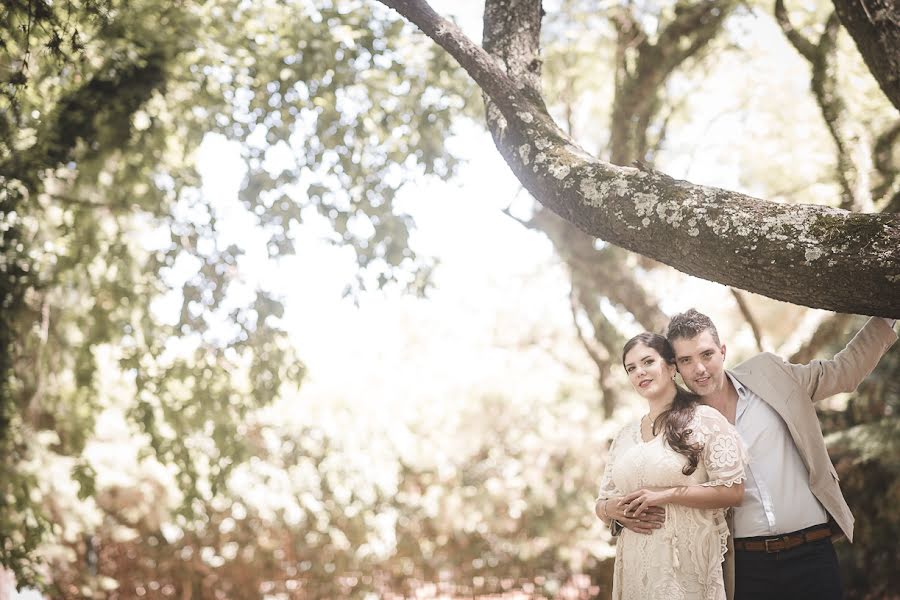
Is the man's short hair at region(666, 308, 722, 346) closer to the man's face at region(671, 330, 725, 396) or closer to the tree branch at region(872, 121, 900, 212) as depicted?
the man's face at region(671, 330, 725, 396)

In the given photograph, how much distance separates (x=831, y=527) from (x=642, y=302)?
150 inches

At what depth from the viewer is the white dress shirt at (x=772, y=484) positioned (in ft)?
8.38

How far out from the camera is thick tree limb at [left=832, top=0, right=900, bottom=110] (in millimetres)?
2967

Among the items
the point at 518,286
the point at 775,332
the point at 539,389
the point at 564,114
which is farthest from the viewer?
the point at 775,332

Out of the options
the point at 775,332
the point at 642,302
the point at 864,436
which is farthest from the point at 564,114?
the point at 775,332

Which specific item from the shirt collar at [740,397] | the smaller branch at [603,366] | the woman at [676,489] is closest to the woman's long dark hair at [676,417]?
the woman at [676,489]

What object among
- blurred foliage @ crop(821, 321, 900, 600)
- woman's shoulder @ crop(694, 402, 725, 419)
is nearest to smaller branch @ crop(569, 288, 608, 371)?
blurred foliage @ crop(821, 321, 900, 600)

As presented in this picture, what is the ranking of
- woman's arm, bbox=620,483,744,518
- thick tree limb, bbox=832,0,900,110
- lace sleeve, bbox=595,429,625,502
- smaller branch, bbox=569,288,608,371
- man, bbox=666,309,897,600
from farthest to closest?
smaller branch, bbox=569,288,608,371
thick tree limb, bbox=832,0,900,110
lace sleeve, bbox=595,429,625,502
man, bbox=666,309,897,600
woman's arm, bbox=620,483,744,518

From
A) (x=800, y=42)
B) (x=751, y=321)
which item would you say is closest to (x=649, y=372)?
(x=751, y=321)

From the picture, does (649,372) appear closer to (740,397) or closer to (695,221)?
(740,397)

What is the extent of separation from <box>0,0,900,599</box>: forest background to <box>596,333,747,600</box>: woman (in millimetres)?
2952

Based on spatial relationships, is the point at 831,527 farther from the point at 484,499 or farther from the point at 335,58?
the point at 484,499

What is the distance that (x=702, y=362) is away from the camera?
2678 mm

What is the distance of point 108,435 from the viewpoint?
895 cm
